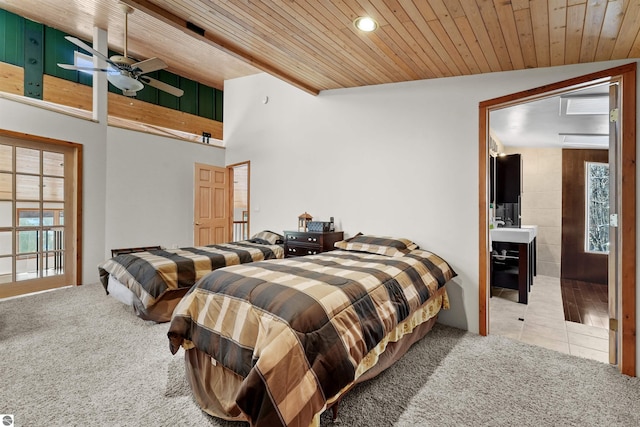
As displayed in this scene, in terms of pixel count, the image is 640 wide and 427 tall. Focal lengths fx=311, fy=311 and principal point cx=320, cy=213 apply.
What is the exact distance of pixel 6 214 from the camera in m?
3.84

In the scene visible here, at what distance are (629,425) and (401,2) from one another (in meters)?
2.71

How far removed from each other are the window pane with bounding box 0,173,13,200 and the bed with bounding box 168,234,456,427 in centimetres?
365

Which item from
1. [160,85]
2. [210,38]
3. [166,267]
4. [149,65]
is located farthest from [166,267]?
[160,85]

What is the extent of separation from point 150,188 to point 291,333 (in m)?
4.81

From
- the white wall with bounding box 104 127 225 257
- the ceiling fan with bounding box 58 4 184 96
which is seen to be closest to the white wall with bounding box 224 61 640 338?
the white wall with bounding box 104 127 225 257

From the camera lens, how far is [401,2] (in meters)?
1.92

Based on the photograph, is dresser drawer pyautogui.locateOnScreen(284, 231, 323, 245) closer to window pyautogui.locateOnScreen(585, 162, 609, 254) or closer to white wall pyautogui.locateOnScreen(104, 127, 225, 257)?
white wall pyautogui.locateOnScreen(104, 127, 225, 257)

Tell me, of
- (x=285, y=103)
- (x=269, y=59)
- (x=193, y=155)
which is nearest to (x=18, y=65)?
(x=193, y=155)

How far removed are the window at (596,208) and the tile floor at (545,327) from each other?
1500 mm

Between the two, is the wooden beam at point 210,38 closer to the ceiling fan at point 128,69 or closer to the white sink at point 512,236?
the ceiling fan at point 128,69

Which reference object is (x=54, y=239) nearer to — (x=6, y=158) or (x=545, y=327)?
(x=6, y=158)

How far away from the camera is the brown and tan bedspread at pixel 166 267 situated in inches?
115

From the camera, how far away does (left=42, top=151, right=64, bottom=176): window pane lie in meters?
4.17

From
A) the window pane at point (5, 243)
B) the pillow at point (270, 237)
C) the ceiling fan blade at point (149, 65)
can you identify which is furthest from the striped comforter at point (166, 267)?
the ceiling fan blade at point (149, 65)
